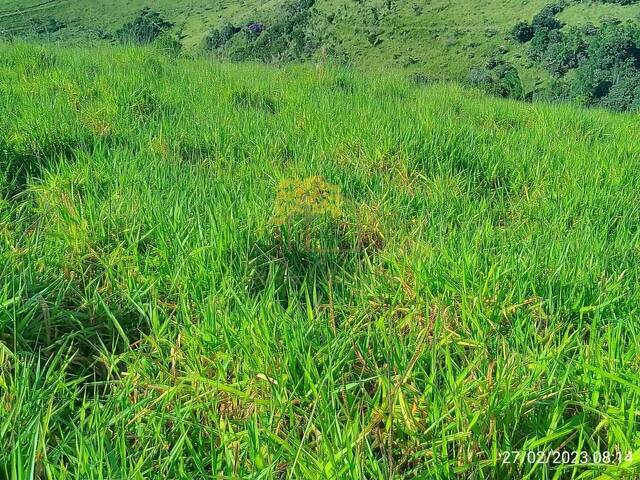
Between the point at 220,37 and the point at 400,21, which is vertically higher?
the point at 220,37

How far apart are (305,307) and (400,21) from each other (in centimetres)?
7695

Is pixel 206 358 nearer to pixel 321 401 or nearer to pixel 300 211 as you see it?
pixel 321 401

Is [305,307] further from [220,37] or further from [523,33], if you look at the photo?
[523,33]

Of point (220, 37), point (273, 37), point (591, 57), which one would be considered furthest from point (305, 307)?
point (591, 57)

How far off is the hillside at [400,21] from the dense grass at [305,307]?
56352 mm

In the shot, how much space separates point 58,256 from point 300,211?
38.4 inches

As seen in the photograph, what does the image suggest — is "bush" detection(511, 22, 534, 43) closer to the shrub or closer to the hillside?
the hillside

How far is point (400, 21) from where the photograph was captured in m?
70.7

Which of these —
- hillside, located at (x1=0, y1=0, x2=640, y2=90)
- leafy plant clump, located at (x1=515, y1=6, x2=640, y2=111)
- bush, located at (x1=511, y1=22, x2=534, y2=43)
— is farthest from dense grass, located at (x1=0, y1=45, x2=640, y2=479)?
bush, located at (x1=511, y1=22, x2=534, y2=43)

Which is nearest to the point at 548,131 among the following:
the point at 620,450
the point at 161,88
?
the point at 161,88

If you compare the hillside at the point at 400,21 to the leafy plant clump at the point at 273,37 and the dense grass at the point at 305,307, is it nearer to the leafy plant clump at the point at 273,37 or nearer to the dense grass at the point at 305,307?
the leafy plant clump at the point at 273,37

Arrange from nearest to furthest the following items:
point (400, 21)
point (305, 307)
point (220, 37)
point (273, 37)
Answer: point (305, 307) < point (273, 37) < point (220, 37) < point (400, 21)

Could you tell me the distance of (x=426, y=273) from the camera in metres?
1.70

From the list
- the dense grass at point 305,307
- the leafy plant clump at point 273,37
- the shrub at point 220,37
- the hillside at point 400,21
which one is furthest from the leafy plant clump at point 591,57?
the dense grass at point 305,307
